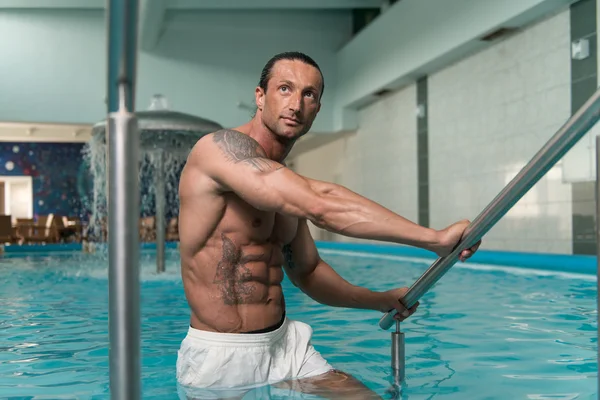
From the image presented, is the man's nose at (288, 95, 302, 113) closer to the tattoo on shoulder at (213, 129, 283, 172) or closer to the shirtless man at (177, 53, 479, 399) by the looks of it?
the shirtless man at (177, 53, 479, 399)

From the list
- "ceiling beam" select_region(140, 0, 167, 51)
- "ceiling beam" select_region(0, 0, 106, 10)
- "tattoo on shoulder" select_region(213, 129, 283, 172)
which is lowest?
"tattoo on shoulder" select_region(213, 129, 283, 172)

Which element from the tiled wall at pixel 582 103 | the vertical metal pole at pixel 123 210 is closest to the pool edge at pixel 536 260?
the tiled wall at pixel 582 103

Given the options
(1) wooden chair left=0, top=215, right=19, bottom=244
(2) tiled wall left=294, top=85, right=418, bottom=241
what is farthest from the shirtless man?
(1) wooden chair left=0, top=215, right=19, bottom=244

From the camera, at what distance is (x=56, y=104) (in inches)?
507

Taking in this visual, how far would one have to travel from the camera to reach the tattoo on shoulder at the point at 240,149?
1560 mm

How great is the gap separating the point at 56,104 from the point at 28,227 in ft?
13.2

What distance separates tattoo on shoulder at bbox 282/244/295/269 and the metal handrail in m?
0.70

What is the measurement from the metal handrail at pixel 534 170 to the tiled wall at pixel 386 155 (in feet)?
34.1

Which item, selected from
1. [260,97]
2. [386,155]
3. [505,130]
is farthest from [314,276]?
[386,155]

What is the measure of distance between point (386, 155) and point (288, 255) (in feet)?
36.3

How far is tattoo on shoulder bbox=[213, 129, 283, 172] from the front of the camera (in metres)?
1.56

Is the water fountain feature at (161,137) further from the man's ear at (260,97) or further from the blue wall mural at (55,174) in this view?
the blue wall mural at (55,174)

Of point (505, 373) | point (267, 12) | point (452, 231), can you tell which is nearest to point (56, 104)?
point (267, 12)

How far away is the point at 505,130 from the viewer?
29.5 ft
